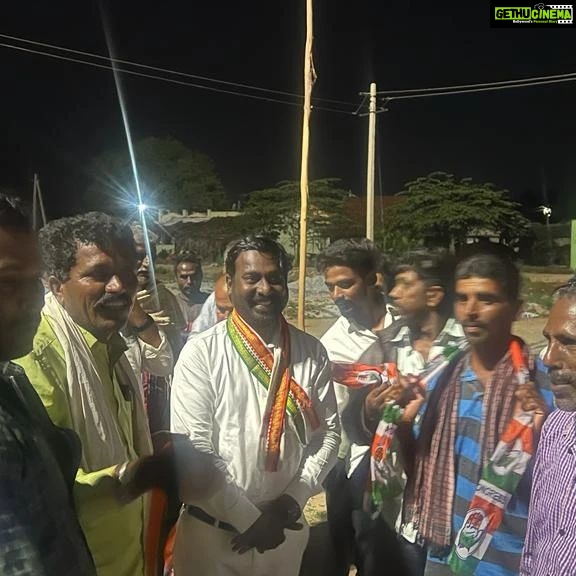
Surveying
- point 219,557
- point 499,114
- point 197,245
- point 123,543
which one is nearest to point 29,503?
point 123,543

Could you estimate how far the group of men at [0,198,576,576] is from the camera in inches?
52.7

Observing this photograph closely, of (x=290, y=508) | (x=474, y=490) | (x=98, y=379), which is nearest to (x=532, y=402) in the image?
(x=474, y=490)

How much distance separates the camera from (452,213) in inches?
91.8

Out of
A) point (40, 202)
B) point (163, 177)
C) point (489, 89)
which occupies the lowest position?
point (40, 202)

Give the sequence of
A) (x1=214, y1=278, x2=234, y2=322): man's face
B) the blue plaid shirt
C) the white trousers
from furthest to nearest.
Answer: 1. (x1=214, y1=278, x2=234, y2=322): man's face
2. the white trousers
3. the blue plaid shirt

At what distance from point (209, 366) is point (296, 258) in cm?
46

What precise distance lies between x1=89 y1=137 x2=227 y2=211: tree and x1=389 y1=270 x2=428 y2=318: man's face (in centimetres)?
60

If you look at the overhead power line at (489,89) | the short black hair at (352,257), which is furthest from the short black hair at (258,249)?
the overhead power line at (489,89)

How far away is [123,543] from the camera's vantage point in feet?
4.84

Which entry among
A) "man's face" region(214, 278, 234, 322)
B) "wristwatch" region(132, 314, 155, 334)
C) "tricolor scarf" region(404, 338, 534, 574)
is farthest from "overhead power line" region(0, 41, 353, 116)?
"tricolor scarf" region(404, 338, 534, 574)

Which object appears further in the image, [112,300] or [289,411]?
[289,411]

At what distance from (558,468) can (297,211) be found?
3.47 ft

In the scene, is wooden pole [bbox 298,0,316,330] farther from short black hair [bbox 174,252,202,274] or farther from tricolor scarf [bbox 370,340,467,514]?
short black hair [bbox 174,252,202,274]

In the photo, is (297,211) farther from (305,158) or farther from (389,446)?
(389,446)
